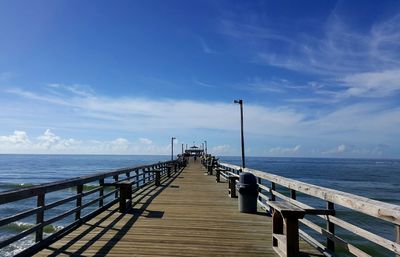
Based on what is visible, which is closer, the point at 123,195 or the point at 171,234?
the point at 171,234

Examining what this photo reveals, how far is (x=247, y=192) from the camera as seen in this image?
9250mm

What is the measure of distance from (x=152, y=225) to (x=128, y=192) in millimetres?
2626

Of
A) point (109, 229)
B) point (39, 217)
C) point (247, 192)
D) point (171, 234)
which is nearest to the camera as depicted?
point (39, 217)

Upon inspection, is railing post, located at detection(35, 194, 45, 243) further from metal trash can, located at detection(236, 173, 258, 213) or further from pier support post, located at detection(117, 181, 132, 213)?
metal trash can, located at detection(236, 173, 258, 213)

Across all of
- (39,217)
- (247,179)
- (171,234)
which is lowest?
(171,234)

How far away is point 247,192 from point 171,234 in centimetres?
306

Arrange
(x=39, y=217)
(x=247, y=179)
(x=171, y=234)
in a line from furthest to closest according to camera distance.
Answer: (x=247, y=179), (x=171, y=234), (x=39, y=217)

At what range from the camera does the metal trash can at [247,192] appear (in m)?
9.07

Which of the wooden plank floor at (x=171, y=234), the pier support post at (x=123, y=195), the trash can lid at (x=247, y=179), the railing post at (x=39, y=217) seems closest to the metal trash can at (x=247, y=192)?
the trash can lid at (x=247, y=179)

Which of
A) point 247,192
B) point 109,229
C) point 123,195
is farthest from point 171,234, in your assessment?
point 247,192

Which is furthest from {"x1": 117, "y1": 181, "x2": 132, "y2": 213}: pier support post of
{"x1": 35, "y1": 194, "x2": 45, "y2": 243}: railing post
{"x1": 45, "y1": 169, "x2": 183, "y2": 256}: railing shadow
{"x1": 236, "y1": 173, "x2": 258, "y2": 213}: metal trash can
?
{"x1": 35, "y1": 194, "x2": 45, "y2": 243}: railing post

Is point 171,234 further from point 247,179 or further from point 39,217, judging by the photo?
point 247,179

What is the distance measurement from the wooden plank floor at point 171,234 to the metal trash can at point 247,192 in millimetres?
275

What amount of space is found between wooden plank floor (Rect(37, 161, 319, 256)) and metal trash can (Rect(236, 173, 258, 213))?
0.90ft
